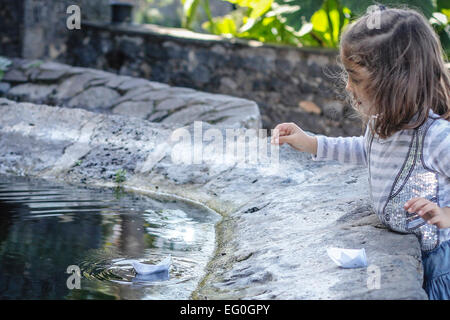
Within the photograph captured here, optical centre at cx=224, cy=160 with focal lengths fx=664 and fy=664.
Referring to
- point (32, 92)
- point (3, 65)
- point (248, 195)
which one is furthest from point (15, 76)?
point (248, 195)

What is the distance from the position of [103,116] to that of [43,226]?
189 centimetres

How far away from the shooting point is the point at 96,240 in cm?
250

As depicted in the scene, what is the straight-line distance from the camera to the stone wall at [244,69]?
6.59m

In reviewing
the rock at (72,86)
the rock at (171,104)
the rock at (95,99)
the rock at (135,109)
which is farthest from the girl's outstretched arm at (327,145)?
the rock at (72,86)

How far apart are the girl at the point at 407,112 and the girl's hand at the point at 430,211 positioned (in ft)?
0.27

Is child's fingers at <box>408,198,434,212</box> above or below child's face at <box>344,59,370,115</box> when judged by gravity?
below

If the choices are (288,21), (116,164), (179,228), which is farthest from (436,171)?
(288,21)

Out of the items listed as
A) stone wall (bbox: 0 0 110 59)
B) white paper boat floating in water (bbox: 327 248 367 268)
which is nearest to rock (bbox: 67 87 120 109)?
stone wall (bbox: 0 0 110 59)

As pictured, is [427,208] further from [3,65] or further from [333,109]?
[3,65]

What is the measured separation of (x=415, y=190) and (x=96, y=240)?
46.8 inches

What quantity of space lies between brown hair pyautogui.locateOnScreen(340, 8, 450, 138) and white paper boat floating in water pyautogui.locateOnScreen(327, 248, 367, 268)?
40 cm

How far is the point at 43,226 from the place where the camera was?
2.65 metres

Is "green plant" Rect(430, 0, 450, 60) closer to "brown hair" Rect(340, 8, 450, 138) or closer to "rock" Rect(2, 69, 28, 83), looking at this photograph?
"rock" Rect(2, 69, 28, 83)

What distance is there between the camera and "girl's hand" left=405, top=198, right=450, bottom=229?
180 cm
